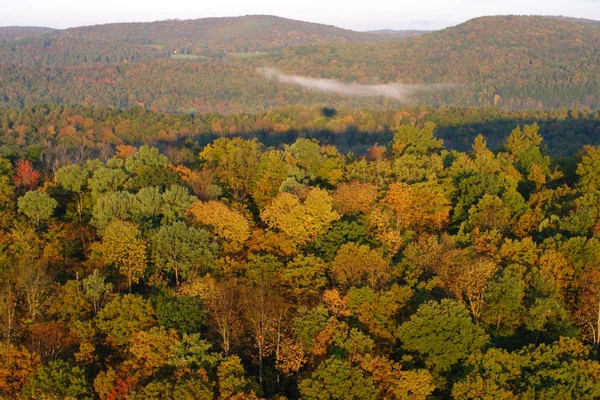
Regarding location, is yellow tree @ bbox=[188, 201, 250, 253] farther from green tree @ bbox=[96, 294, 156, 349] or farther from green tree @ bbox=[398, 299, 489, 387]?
green tree @ bbox=[398, 299, 489, 387]

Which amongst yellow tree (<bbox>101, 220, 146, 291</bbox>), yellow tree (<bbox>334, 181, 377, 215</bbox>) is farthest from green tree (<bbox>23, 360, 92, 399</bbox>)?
yellow tree (<bbox>334, 181, 377, 215</bbox>)

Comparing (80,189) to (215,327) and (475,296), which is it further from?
(475,296)

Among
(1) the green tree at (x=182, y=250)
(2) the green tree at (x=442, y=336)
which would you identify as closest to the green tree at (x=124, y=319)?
(1) the green tree at (x=182, y=250)

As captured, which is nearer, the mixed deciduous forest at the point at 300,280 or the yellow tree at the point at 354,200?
the mixed deciduous forest at the point at 300,280

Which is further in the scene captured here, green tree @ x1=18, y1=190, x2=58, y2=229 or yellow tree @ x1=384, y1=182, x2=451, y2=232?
yellow tree @ x1=384, y1=182, x2=451, y2=232

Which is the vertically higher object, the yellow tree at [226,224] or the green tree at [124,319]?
the yellow tree at [226,224]

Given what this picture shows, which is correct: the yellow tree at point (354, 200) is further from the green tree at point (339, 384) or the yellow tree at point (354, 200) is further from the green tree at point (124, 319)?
the green tree at point (339, 384)
